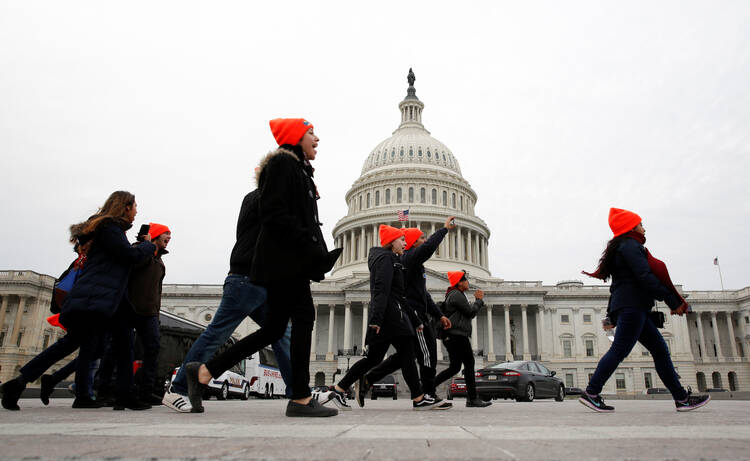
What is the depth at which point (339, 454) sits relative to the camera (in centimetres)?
256

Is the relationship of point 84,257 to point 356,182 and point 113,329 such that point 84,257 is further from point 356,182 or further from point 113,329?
point 356,182

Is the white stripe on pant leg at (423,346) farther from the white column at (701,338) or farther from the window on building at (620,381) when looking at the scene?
the white column at (701,338)

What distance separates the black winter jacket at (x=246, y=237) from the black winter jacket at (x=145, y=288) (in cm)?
160

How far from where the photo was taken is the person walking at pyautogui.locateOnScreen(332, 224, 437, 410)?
26.0ft

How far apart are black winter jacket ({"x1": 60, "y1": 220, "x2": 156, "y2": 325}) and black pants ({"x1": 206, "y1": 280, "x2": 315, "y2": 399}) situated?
2.21m

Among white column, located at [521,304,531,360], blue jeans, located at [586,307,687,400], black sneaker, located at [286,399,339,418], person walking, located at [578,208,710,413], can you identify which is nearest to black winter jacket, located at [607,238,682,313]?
person walking, located at [578,208,710,413]

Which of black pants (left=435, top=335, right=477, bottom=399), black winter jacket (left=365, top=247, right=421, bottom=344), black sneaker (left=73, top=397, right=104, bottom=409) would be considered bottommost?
black sneaker (left=73, top=397, right=104, bottom=409)

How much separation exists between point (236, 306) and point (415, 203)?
70.4m

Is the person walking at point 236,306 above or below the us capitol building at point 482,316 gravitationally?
below

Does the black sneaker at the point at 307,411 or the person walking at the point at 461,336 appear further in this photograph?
the person walking at the point at 461,336

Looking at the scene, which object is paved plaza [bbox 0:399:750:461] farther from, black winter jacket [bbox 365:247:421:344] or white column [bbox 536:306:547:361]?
white column [bbox 536:306:547:361]

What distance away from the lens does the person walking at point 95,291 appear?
266 inches

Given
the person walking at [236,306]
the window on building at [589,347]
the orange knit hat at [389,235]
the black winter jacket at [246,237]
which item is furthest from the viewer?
the window on building at [589,347]

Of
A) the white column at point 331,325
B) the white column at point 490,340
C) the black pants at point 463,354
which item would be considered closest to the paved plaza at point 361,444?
the black pants at point 463,354
